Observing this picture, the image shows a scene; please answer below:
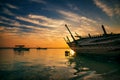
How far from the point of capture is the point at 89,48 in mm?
35781

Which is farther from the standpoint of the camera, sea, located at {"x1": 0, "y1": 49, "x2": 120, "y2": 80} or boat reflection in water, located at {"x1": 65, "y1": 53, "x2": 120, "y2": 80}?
sea, located at {"x1": 0, "y1": 49, "x2": 120, "y2": 80}

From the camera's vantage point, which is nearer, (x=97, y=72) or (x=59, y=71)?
(x=97, y=72)

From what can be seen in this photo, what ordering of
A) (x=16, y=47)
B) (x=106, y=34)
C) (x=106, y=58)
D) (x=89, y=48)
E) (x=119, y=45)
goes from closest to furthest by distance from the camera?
(x=119, y=45) → (x=106, y=58) → (x=106, y=34) → (x=89, y=48) → (x=16, y=47)

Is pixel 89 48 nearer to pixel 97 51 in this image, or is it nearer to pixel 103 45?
pixel 97 51

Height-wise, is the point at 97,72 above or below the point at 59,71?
below

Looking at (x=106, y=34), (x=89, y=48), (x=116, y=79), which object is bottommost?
(x=116, y=79)

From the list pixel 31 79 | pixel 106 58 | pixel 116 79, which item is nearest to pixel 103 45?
pixel 106 58

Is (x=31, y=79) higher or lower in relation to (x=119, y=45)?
lower

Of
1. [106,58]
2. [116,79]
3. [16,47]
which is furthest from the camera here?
[16,47]

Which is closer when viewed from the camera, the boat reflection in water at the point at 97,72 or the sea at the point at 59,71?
the boat reflection in water at the point at 97,72

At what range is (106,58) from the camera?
28734 millimetres

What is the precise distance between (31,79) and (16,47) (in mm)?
112927

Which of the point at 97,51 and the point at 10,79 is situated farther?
the point at 97,51

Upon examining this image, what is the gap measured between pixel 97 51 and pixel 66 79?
70.6 ft
